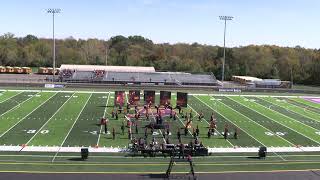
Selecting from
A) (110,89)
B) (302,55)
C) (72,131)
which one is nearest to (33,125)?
(72,131)

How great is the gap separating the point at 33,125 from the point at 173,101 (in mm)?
20656

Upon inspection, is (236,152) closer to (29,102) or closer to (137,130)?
(137,130)

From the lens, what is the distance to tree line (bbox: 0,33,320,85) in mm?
109625

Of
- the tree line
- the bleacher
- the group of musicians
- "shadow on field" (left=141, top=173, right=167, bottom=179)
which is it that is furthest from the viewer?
the tree line

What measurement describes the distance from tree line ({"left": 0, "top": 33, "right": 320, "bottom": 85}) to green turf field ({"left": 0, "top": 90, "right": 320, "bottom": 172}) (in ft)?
162

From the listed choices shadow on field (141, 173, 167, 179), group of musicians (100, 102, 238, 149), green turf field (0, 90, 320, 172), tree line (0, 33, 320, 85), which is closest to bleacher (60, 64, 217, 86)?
tree line (0, 33, 320, 85)

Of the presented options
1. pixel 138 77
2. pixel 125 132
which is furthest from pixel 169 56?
pixel 125 132

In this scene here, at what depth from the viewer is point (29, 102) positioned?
5125cm

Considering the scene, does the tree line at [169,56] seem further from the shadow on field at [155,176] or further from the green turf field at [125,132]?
the shadow on field at [155,176]

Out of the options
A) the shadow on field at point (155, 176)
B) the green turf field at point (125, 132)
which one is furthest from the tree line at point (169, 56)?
the shadow on field at point (155, 176)

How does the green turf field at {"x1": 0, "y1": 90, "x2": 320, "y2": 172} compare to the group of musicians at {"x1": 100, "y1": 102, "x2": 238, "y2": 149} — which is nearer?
the green turf field at {"x1": 0, "y1": 90, "x2": 320, "y2": 172}

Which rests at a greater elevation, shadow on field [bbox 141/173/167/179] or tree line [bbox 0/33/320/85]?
tree line [bbox 0/33/320/85]

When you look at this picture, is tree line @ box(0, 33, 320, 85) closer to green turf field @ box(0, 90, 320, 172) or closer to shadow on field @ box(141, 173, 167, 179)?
green turf field @ box(0, 90, 320, 172)

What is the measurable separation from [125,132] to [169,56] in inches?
3839
